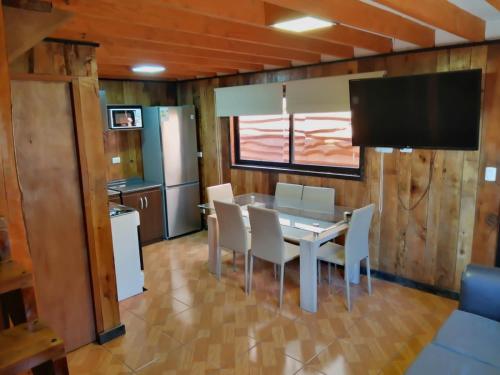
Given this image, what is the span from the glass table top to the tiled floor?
0.69 m

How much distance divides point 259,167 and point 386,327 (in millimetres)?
2508

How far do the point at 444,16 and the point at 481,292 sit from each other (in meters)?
1.67

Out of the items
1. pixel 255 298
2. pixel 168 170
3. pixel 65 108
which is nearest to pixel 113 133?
pixel 168 170

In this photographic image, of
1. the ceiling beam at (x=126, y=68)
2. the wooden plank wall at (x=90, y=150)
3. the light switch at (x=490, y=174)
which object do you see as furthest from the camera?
the ceiling beam at (x=126, y=68)

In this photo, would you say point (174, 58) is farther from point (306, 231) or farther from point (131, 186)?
point (131, 186)

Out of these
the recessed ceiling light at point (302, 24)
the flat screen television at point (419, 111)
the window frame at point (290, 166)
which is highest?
the recessed ceiling light at point (302, 24)

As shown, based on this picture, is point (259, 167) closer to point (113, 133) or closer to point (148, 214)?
point (148, 214)

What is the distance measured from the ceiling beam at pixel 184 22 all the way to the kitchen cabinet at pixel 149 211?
9.50ft

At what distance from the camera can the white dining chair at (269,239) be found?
3297 mm

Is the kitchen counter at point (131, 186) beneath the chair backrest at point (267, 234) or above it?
above

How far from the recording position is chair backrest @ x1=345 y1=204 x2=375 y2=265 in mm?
3207

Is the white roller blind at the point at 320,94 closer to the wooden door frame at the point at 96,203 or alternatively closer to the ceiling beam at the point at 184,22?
the ceiling beam at the point at 184,22

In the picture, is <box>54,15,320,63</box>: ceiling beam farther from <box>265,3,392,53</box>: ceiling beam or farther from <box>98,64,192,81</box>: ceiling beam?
<box>98,64,192,81</box>: ceiling beam

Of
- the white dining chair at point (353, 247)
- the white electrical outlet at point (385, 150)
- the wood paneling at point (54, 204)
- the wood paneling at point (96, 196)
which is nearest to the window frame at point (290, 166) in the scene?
the white electrical outlet at point (385, 150)
